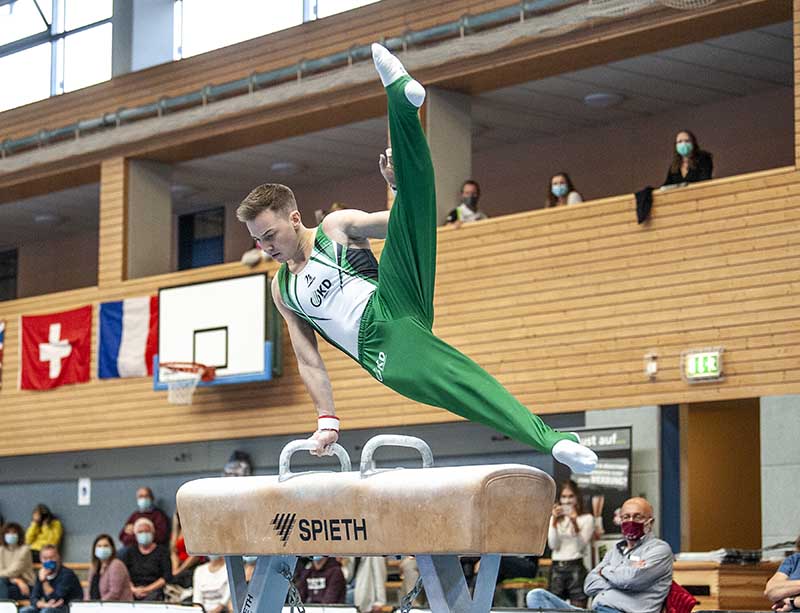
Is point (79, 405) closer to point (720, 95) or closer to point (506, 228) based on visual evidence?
point (506, 228)

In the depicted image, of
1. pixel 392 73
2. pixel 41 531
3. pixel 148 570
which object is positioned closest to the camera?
pixel 392 73

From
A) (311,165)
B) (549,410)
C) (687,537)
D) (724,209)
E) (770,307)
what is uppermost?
(311,165)

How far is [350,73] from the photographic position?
1653cm

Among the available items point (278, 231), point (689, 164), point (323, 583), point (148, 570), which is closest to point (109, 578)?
point (148, 570)

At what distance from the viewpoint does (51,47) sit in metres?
20.9

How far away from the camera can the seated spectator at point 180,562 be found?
51.0 ft

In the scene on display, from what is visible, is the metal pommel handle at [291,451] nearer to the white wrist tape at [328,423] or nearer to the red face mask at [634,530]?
the white wrist tape at [328,423]

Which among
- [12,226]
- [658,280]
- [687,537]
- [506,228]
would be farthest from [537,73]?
[12,226]

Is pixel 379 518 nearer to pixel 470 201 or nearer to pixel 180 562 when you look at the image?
pixel 470 201

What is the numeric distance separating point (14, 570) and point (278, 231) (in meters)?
12.7

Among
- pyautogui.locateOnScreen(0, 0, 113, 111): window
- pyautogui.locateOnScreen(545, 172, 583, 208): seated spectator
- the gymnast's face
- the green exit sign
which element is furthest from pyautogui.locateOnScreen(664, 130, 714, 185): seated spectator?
pyautogui.locateOnScreen(0, 0, 113, 111): window

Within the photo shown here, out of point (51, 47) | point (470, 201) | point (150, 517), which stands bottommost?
point (150, 517)

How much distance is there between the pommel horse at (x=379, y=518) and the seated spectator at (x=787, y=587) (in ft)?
13.1

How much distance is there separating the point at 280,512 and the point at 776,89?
41.2ft
